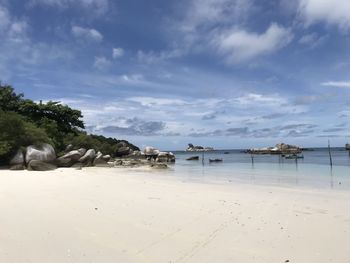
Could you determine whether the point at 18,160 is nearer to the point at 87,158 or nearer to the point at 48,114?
the point at 87,158

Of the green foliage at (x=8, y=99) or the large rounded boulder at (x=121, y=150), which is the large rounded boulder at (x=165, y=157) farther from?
the green foliage at (x=8, y=99)

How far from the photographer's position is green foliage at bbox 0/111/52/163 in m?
22.4

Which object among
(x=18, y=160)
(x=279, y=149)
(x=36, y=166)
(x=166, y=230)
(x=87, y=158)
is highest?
(x=279, y=149)

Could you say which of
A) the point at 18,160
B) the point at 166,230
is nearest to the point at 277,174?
the point at 18,160

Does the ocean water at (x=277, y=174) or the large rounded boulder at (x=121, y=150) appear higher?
the large rounded boulder at (x=121, y=150)

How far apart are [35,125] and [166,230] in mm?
25408

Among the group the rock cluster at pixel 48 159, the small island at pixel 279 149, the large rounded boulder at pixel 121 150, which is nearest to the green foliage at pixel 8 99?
the rock cluster at pixel 48 159

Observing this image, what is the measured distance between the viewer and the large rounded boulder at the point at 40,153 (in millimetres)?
22663

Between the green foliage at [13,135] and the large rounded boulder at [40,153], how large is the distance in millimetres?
682

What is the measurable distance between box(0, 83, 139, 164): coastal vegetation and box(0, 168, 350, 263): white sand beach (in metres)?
15.2

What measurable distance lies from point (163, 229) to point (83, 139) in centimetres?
3297

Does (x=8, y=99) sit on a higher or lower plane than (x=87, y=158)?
higher

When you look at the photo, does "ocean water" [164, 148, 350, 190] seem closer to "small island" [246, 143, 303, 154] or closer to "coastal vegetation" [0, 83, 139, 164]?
"coastal vegetation" [0, 83, 139, 164]

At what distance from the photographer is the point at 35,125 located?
94.2 feet
